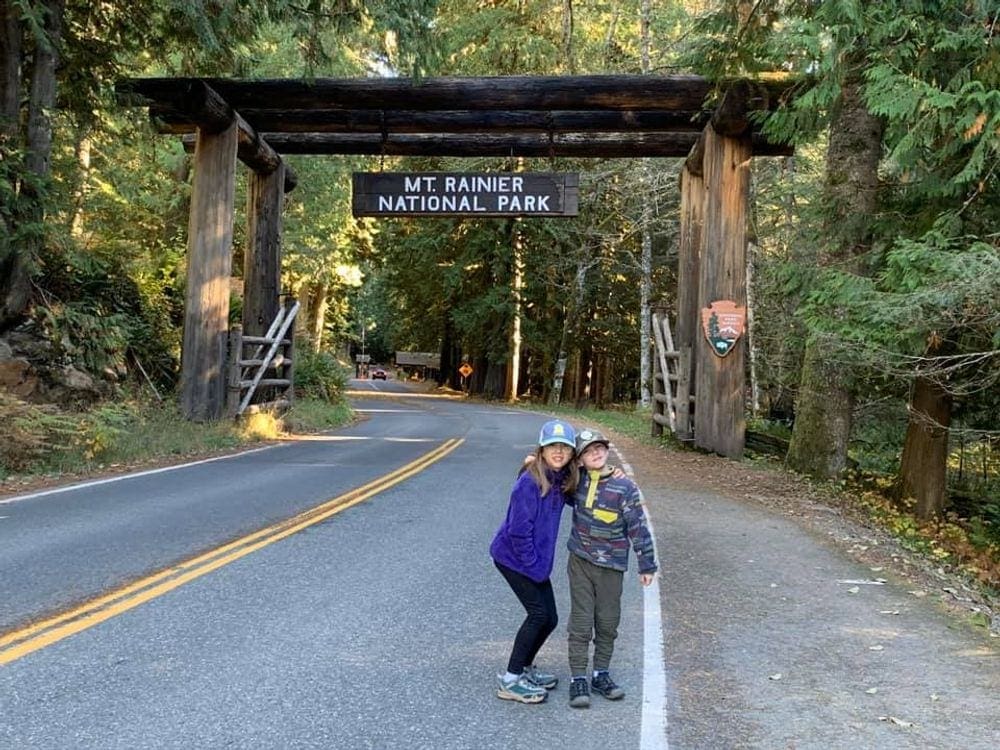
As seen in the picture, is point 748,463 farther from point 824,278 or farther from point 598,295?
point 598,295

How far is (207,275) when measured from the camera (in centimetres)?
1541

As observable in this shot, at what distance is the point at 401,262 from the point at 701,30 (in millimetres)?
29158

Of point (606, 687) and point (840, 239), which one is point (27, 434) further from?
point (840, 239)

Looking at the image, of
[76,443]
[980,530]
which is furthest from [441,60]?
[980,530]

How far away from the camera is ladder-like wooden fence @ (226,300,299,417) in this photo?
52.7ft

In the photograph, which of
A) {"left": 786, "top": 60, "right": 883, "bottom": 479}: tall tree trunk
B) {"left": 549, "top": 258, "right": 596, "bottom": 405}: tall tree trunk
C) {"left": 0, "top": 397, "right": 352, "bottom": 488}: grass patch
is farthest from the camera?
{"left": 549, "top": 258, "right": 596, "bottom": 405}: tall tree trunk

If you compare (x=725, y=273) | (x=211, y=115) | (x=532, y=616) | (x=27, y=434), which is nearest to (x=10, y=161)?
(x=211, y=115)

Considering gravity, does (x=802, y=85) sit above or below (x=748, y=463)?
above

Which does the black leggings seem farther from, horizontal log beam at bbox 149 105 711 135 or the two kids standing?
horizontal log beam at bbox 149 105 711 135

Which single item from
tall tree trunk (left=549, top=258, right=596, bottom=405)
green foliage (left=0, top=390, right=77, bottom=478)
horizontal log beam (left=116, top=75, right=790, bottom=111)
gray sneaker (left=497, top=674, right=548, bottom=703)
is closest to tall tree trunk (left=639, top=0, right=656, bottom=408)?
tall tree trunk (left=549, top=258, right=596, bottom=405)

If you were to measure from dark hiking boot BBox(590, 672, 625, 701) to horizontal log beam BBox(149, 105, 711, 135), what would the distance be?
1216 centimetres

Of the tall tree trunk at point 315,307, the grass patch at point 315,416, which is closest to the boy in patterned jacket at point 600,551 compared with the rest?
the grass patch at point 315,416

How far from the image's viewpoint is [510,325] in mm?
38094

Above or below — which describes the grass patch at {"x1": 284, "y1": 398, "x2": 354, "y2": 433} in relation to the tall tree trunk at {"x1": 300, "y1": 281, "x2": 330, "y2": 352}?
below
